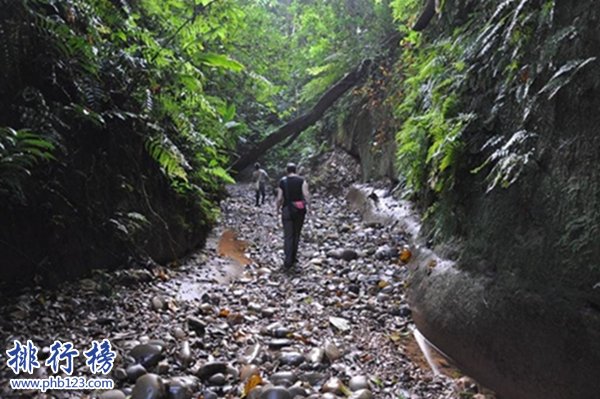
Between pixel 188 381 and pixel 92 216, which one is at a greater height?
pixel 92 216

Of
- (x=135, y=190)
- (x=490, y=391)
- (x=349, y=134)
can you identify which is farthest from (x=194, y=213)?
(x=349, y=134)

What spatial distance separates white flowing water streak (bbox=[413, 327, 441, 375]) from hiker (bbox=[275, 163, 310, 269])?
3119 mm

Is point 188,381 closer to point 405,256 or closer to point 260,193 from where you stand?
point 405,256

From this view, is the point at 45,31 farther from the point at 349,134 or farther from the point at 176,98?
the point at 349,134

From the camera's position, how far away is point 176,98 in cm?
629

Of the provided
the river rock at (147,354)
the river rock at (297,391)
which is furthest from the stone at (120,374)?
the river rock at (297,391)

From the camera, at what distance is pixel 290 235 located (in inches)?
277

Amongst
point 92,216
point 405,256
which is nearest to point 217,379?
point 92,216

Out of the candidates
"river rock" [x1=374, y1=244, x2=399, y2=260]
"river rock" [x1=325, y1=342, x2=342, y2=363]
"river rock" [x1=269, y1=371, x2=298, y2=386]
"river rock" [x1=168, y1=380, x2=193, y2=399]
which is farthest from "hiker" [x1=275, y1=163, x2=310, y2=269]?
"river rock" [x1=168, y1=380, x2=193, y2=399]

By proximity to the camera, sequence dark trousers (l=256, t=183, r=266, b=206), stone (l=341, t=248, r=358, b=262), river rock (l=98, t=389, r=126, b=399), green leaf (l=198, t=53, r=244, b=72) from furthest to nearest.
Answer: dark trousers (l=256, t=183, r=266, b=206)
green leaf (l=198, t=53, r=244, b=72)
stone (l=341, t=248, r=358, b=262)
river rock (l=98, t=389, r=126, b=399)

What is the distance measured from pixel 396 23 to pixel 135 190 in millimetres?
10037

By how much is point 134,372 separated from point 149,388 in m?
0.32

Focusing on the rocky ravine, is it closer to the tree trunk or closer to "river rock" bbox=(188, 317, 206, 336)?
"river rock" bbox=(188, 317, 206, 336)

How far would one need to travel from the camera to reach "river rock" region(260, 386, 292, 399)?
269 centimetres
